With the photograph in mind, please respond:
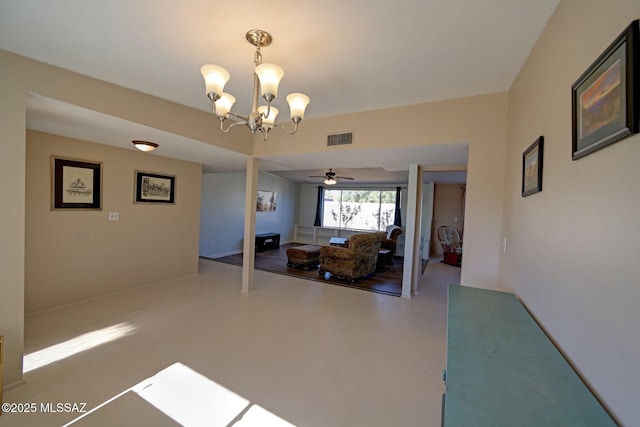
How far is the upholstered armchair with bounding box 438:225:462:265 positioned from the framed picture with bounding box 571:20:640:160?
254 inches

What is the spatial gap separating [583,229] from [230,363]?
2568mm

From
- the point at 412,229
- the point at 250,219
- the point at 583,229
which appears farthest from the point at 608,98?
the point at 250,219

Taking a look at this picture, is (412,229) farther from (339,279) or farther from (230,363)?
(230,363)

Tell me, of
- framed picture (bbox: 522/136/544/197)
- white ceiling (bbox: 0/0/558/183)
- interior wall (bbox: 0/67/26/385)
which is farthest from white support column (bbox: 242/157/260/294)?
framed picture (bbox: 522/136/544/197)

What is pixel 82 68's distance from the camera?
2.08 m

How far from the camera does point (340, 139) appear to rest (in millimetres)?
3203

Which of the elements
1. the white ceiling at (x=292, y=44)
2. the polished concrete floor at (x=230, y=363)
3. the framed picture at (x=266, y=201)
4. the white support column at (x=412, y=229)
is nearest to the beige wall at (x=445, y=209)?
the white support column at (x=412, y=229)

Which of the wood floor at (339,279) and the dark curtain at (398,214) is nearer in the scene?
the wood floor at (339,279)

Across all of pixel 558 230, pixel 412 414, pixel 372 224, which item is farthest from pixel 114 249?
pixel 372 224

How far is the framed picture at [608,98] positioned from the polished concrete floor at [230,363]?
1.89m

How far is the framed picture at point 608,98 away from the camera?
0.71m

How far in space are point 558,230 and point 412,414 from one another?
153cm

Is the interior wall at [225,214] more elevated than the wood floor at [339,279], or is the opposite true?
the interior wall at [225,214]

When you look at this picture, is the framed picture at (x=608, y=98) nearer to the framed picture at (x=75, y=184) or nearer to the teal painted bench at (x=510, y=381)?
the teal painted bench at (x=510, y=381)
